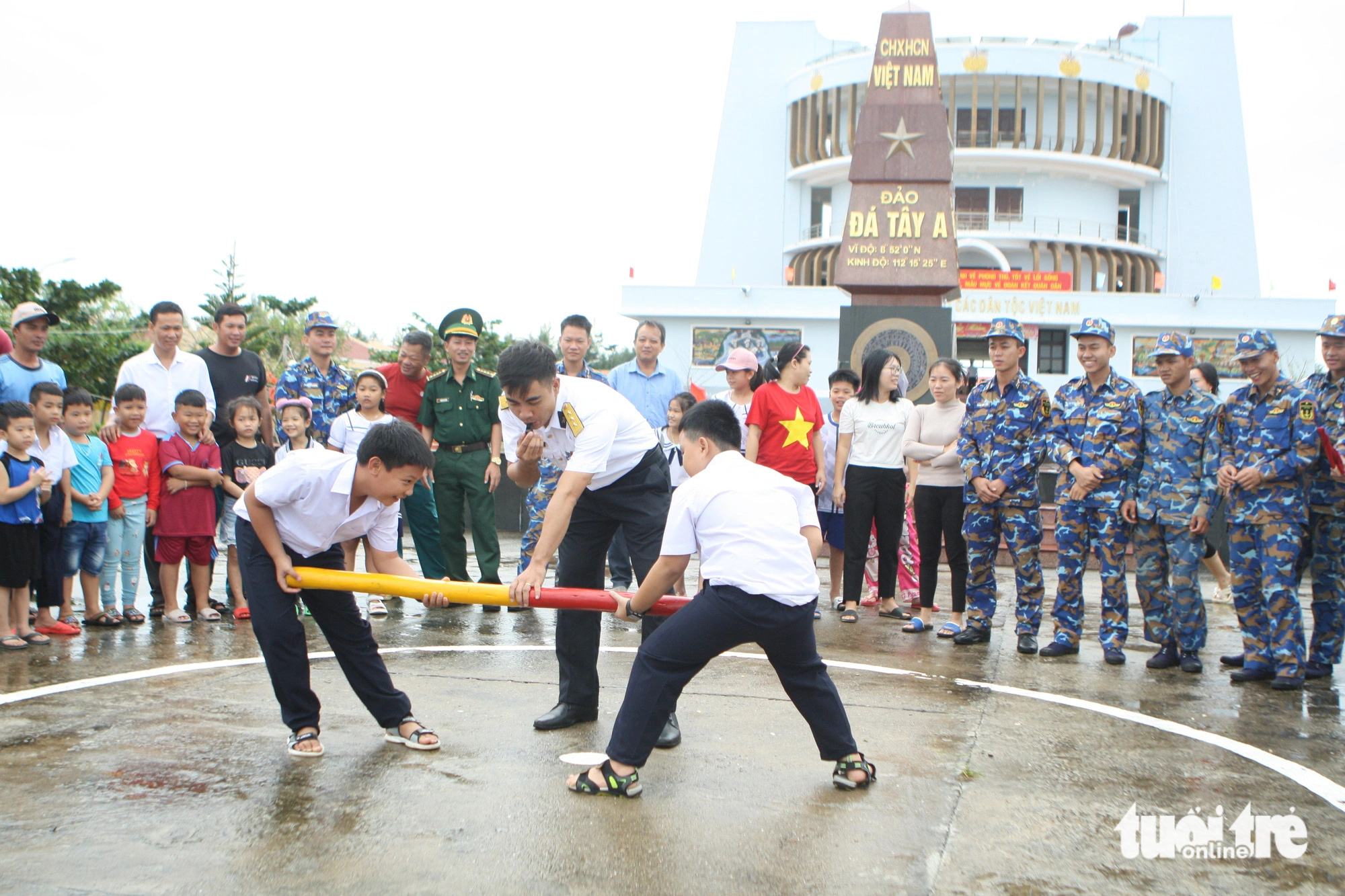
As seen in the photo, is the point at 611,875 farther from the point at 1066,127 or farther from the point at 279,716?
the point at 1066,127

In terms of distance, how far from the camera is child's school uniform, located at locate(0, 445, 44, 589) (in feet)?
21.0

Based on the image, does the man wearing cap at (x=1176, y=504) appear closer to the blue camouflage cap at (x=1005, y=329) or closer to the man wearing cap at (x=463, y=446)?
the blue camouflage cap at (x=1005, y=329)

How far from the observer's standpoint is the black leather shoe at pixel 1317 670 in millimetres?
6305

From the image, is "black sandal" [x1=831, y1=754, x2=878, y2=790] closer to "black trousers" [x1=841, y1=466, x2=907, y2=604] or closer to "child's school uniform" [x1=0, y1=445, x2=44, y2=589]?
"black trousers" [x1=841, y1=466, x2=907, y2=604]

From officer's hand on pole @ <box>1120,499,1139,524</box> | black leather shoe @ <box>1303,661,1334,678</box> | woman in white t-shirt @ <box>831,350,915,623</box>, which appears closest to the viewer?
black leather shoe @ <box>1303,661,1334,678</box>

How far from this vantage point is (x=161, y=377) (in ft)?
25.6

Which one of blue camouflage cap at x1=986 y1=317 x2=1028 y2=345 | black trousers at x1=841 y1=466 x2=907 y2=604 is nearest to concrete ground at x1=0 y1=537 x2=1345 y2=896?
black trousers at x1=841 y1=466 x2=907 y2=604

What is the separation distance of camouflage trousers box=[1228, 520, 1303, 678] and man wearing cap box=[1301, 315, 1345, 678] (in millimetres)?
299

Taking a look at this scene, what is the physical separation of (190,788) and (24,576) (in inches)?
129

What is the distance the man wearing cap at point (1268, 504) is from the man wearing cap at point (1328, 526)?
13 cm

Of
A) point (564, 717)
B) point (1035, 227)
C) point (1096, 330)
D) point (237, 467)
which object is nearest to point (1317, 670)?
point (1096, 330)

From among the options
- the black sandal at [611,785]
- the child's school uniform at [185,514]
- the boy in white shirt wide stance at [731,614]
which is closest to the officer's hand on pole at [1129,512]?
the boy in white shirt wide stance at [731,614]

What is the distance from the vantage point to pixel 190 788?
13.0 feet

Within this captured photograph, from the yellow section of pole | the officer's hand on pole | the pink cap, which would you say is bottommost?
the yellow section of pole
